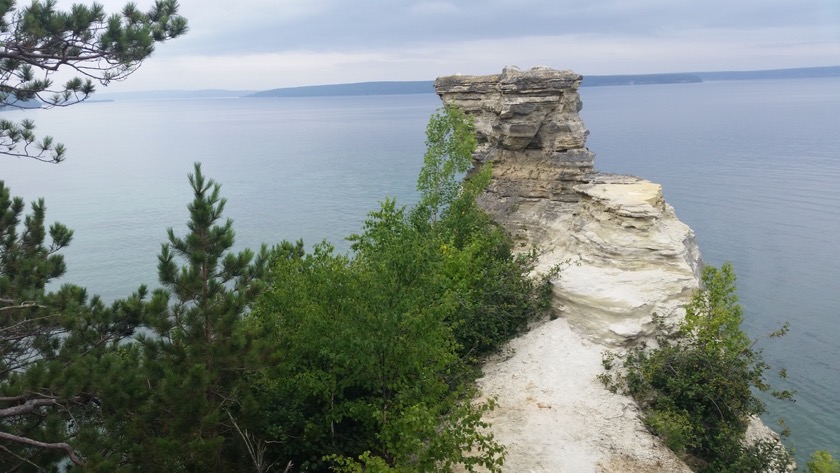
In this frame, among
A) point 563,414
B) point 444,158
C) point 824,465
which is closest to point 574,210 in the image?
point 444,158

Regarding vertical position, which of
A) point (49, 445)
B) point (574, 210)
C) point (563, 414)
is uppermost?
point (574, 210)

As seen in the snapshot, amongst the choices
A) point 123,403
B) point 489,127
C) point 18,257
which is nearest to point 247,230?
point 489,127

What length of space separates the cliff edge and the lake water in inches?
365

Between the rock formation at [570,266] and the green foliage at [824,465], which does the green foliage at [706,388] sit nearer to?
the rock formation at [570,266]

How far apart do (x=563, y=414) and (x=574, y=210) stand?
42.5 feet

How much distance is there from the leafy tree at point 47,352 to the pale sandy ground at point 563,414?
26.2ft

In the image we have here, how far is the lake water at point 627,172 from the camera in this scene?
35.3 m

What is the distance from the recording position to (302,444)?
14.4 meters

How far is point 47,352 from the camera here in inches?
564

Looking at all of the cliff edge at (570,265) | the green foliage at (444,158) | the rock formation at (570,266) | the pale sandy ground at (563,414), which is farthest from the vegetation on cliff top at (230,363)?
the green foliage at (444,158)

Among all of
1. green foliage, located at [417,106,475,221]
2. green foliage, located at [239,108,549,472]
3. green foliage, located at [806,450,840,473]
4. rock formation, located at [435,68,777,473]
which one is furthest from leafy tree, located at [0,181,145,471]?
green foliage, located at [417,106,475,221]

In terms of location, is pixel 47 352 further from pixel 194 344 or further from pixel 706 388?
pixel 706 388

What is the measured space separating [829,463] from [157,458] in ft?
49.1

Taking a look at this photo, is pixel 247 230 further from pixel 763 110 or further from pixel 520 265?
pixel 763 110
